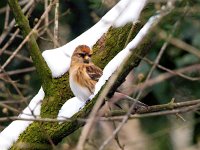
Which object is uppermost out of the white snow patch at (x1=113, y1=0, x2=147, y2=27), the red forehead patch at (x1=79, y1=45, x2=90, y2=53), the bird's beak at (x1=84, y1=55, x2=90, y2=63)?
the white snow patch at (x1=113, y1=0, x2=147, y2=27)

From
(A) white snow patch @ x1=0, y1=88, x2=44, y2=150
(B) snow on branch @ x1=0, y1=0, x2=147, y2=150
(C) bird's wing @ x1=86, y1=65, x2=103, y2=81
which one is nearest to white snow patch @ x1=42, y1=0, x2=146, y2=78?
(B) snow on branch @ x1=0, y1=0, x2=147, y2=150

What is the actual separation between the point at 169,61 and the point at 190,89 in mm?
555

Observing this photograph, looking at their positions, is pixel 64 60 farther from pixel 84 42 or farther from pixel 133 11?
pixel 133 11

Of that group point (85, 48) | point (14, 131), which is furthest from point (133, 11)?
point (14, 131)

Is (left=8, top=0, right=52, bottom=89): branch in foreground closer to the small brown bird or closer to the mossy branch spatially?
the mossy branch

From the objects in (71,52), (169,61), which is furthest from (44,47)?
(71,52)

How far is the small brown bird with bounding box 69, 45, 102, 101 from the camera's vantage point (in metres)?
5.65

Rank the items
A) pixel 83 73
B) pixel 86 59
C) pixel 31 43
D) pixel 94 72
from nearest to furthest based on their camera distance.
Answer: pixel 31 43 → pixel 94 72 → pixel 86 59 → pixel 83 73

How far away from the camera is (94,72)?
5746mm

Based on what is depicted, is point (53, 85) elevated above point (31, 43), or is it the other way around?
point (31, 43)

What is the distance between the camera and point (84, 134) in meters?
3.04

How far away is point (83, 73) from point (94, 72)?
29 centimetres

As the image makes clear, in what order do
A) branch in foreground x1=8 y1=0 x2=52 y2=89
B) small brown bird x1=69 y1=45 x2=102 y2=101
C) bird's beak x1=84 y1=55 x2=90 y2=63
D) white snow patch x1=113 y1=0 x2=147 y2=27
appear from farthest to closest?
bird's beak x1=84 y1=55 x2=90 y2=63 → small brown bird x1=69 y1=45 x2=102 y2=101 → branch in foreground x1=8 y1=0 x2=52 y2=89 → white snow patch x1=113 y1=0 x2=147 y2=27

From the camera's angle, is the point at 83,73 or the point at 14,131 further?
the point at 83,73
